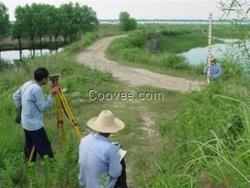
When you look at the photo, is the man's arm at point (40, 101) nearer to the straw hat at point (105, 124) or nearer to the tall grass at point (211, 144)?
the tall grass at point (211, 144)

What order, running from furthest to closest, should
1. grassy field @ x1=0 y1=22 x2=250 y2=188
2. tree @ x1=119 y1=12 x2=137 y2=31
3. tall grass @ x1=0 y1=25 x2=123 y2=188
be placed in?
tree @ x1=119 y1=12 x2=137 y2=31 < tall grass @ x1=0 y1=25 x2=123 y2=188 < grassy field @ x1=0 y1=22 x2=250 y2=188

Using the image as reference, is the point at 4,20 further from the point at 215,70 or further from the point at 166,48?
the point at 215,70

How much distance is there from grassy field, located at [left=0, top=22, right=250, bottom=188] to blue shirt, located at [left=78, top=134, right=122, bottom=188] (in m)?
0.45

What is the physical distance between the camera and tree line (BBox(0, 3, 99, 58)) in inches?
2751

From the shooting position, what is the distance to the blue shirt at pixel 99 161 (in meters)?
4.89

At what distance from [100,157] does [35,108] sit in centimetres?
226

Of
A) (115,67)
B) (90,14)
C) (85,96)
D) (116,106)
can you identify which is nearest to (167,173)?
(116,106)

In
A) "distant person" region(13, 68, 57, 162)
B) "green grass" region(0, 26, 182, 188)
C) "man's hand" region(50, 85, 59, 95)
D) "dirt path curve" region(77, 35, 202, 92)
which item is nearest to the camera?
"green grass" region(0, 26, 182, 188)

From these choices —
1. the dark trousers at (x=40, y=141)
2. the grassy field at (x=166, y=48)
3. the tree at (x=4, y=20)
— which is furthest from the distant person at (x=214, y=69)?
the tree at (x=4, y=20)

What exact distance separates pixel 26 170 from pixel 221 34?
9.22ft

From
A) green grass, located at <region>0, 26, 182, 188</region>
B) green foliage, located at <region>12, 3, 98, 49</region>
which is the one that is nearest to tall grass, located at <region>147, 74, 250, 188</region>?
green grass, located at <region>0, 26, 182, 188</region>

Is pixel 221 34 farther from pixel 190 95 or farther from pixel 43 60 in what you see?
pixel 43 60

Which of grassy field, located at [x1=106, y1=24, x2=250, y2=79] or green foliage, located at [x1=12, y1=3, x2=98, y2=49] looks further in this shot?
green foliage, located at [x1=12, y1=3, x2=98, y2=49]

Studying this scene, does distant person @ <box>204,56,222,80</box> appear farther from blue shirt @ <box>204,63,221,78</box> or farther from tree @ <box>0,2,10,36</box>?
→ tree @ <box>0,2,10,36</box>
